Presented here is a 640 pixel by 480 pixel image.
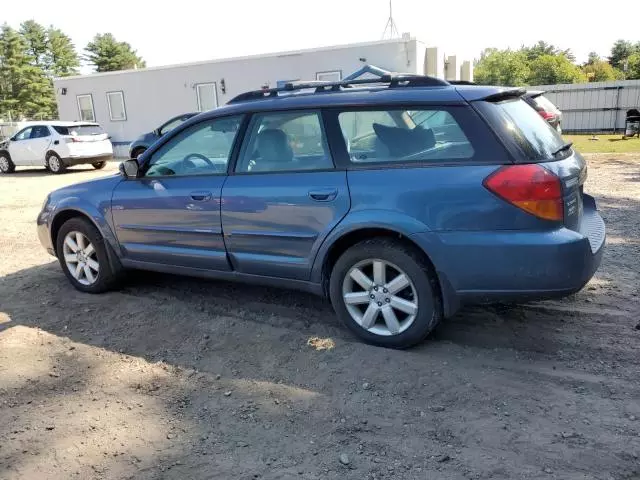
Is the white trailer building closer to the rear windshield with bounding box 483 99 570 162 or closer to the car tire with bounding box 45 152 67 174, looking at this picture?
the car tire with bounding box 45 152 67 174

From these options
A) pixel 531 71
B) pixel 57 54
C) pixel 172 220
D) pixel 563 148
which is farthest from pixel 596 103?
pixel 57 54

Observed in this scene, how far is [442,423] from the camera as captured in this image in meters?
2.88

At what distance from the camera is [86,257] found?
16.5ft

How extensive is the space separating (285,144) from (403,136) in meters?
0.89

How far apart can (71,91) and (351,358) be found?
23.0 meters

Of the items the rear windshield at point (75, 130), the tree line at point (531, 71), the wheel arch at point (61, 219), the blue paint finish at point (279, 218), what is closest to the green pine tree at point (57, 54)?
the tree line at point (531, 71)

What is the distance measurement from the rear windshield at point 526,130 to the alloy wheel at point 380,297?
42.1 inches

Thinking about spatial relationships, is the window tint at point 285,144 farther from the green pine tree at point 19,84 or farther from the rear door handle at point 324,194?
the green pine tree at point 19,84

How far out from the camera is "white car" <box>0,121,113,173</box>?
16.9m

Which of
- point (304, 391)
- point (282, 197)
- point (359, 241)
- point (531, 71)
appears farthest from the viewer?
point (531, 71)

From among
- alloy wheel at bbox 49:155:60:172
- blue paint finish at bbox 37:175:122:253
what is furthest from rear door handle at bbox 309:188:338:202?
alloy wheel at bbox 49:155:60:172

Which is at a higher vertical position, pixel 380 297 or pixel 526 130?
pixel 526 130

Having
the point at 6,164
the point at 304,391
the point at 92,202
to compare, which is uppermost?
the point at 92,202

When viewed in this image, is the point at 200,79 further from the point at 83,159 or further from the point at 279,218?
the point at 279,218
